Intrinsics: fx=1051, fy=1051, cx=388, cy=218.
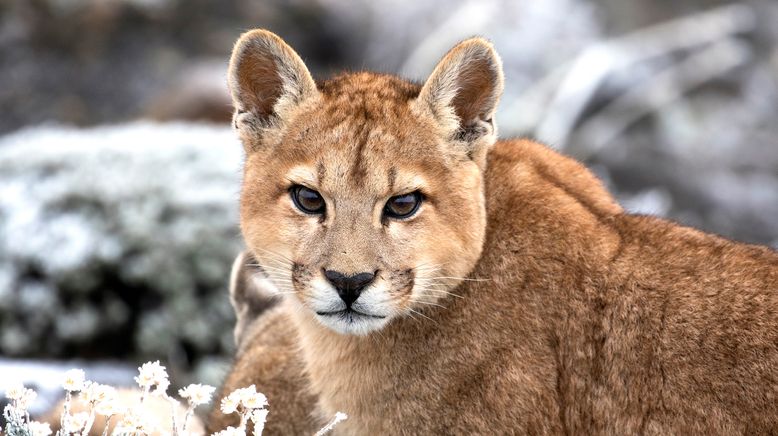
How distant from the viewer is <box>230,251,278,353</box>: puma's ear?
7.76m

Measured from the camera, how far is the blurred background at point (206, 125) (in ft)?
32.9

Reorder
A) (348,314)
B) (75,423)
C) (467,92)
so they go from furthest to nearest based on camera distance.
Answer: (467,92)
(348,314)
(75,423)

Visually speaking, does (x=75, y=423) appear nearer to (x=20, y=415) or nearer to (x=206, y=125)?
(x=20, y=415)

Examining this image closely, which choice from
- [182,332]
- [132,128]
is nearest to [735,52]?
[132,128]

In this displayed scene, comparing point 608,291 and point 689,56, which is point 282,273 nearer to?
point 608,291

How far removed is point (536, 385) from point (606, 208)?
1165 mm

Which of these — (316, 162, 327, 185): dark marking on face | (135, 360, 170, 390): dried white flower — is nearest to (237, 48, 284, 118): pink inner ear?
(316, 162, 327, 185): dark marking on face

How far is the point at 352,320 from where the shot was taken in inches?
202

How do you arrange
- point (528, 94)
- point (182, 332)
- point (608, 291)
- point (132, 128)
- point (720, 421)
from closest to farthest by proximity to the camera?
point (720, 421) < point (608, 291) < point (182, 332) < point (132, 128) < point (528, 94)

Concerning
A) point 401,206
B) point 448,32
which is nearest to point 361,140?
point 401,206

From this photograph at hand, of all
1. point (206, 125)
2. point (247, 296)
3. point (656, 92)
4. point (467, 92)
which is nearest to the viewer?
point (467, 92)

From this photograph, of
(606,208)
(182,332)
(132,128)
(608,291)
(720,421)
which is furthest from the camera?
(132,128)

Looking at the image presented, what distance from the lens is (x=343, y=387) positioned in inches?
223

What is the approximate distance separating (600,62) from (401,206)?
1055 cm
